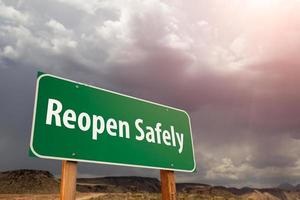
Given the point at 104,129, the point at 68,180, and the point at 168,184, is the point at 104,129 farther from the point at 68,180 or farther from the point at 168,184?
the point at 168,184

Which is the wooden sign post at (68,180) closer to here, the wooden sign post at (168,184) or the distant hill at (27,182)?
the wooden sign post at (168,184)

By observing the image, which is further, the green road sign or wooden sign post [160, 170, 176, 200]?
wooden sign post [160, 170, 176, 200]

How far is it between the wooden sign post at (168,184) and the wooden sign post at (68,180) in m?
1.27

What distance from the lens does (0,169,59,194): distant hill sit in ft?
261

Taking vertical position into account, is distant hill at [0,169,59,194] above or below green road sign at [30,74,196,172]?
above

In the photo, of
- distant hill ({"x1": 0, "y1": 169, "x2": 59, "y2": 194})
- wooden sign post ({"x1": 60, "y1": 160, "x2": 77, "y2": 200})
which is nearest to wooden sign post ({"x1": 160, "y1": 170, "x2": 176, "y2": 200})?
wooden sign post ({"x1": 60, "y1": 160, "x2": 77, "y2": 200})

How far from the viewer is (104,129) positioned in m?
3.73

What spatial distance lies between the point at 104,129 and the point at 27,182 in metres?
87.8

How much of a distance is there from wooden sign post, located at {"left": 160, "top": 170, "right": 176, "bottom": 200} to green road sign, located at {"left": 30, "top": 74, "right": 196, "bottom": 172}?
0.13m

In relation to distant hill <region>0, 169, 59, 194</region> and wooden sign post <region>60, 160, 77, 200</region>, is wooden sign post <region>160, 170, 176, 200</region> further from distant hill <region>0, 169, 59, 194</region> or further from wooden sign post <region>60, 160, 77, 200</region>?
distant hill <region>0, 169, 59, 194</region>

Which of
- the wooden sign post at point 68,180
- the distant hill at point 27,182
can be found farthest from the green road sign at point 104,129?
the distant hill at point 27,182

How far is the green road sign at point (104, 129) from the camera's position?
3.31m

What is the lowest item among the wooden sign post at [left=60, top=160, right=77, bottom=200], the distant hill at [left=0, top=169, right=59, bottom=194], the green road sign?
the wooden sign post at [left=60, top=160, right=77, bottom=200]

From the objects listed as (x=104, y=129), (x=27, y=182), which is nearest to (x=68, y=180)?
(x=104, y=129)
